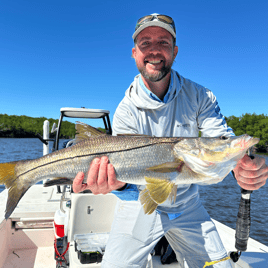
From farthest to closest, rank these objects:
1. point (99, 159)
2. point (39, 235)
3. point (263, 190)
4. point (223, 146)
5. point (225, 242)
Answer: point (263, 190), point (39, 235), point (225, 242), point (99, 159), point (223, 146)

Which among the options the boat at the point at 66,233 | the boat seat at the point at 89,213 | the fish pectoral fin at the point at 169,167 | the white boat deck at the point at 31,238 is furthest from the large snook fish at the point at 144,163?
the white boat deck at the point at 31,238

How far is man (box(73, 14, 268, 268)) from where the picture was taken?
2.93 meters

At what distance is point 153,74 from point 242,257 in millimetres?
3293

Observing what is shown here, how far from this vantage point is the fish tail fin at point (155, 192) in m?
2.37

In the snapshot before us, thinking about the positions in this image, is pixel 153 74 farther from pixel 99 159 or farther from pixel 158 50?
pixel 99 159

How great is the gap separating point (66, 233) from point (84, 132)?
276cm

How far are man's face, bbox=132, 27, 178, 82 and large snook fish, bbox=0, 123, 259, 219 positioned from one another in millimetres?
1095

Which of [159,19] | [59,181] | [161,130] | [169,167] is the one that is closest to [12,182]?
[59,181]

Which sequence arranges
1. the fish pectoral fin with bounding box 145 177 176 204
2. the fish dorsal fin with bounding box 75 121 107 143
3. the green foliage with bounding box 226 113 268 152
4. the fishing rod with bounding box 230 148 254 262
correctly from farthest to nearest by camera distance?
1. the green foliage with bounding box 226 113 268 152
2. the fishing rod with bounding box 230 148 254 262
3. the fish dorsal fin with bounding box 75 121 107 143
4. the fish pectoral fin with bounding box 145 177 176 204

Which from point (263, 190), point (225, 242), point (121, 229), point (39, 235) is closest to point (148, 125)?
point (121, 229)

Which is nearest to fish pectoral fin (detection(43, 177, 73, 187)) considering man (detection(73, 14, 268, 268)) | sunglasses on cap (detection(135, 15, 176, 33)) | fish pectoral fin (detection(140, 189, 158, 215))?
man (detection(73, 14, 268, 268))

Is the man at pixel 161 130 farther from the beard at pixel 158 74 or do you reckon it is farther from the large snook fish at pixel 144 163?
the large snook fish at pixel 144 163

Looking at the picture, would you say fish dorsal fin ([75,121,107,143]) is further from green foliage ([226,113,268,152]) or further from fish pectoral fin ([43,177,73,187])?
green foliage ([226,113,268,152])

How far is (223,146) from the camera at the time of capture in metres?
2.34
